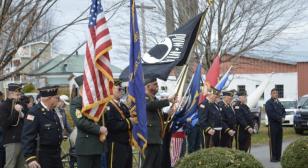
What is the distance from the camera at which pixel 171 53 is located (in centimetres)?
968

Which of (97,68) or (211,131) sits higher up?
(97,68)

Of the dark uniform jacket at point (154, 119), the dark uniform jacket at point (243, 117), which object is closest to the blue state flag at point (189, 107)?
the dark uniform jacket at point (154, 119)

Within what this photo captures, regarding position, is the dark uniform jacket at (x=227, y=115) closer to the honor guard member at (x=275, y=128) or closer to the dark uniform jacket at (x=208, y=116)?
the dark uniform jacket at (x=208, y=116)

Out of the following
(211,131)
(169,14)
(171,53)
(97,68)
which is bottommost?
(211,131)

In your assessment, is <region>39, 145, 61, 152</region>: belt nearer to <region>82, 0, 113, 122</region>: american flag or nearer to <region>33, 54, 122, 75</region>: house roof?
<region>82, 0, 113, 122</region>: american flag

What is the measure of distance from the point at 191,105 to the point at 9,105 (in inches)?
137

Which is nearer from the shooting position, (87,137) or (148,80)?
(87,137)

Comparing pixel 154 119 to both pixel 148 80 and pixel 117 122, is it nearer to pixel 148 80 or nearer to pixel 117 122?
pixel 148 80

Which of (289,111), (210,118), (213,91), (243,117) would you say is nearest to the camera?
(210,118)

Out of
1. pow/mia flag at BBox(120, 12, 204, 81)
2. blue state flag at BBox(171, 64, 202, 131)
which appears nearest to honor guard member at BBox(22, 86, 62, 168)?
pow/mia flag at BBox(120, 12, 204, 81)

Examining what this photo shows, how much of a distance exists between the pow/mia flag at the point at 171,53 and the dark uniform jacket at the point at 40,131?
1805mm

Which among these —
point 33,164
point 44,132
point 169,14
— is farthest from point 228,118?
point 169,14

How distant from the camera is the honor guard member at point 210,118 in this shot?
497 inches

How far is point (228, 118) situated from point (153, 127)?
3942mm
